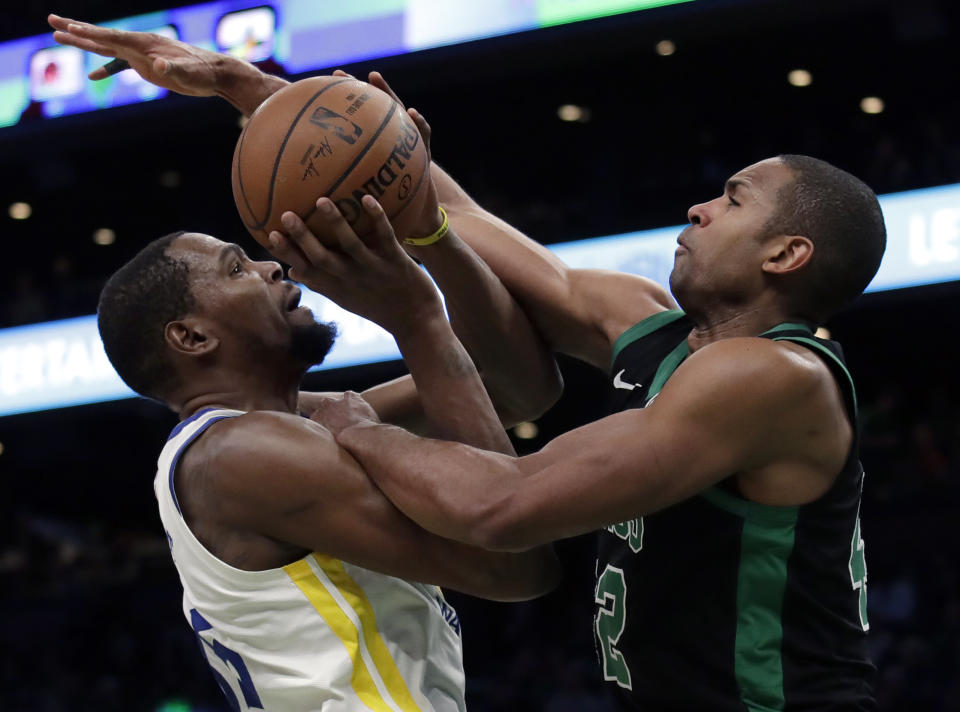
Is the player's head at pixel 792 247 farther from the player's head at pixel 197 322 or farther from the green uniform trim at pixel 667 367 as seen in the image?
the player's head at pixel 197 322

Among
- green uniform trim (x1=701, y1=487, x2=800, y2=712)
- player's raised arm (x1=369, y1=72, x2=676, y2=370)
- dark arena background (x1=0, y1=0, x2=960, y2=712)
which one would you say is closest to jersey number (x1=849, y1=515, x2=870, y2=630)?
green uniform trim (x1=701, y1=487, x2=800, y2=712)

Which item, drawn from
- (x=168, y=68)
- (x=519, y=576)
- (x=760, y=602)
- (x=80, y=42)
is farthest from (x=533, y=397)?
(x=80, y=42)

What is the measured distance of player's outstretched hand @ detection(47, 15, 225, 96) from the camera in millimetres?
3029

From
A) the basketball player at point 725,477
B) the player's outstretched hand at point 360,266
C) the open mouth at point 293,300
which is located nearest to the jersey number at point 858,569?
the basketball player at point 725,477

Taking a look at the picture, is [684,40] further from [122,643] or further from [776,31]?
[122,643]

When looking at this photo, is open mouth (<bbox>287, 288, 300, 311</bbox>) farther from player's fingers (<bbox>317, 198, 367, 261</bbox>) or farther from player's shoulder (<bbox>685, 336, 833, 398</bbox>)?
player's shoulder (<bbox>685, 336, 833, 398</bbox>)

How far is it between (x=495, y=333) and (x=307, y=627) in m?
0.88

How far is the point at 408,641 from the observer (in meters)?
2.66

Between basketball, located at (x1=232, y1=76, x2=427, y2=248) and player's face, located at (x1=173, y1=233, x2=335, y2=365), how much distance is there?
0.31m

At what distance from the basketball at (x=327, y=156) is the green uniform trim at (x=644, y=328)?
2.10ft

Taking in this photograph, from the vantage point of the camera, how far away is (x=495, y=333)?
306 cm

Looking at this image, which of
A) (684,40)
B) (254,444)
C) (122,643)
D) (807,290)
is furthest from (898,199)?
(122,643)

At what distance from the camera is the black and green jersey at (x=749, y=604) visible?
2420 millimetres

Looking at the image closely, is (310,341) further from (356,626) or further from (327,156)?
(356,626)
